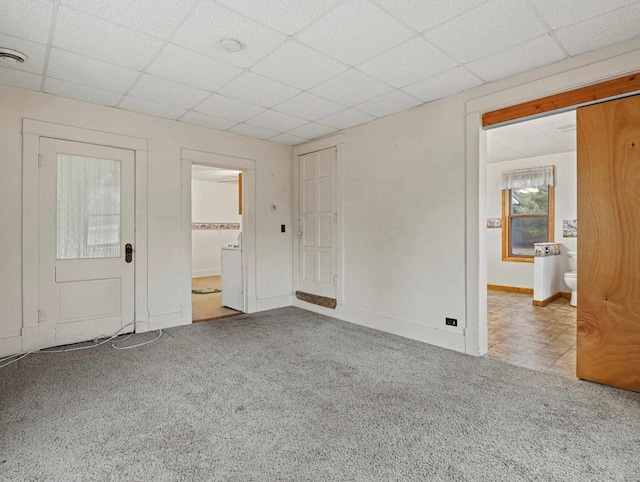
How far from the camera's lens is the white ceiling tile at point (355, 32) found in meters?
2.22

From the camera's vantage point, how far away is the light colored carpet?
1.75 meters

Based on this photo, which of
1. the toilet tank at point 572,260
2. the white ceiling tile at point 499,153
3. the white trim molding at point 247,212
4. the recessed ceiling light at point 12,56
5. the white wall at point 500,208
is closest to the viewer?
the recessed ceiling light at point 12,56

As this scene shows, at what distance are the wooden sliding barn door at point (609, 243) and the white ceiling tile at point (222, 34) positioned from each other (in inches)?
98.3

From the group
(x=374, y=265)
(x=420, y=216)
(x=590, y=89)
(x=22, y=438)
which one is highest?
(x=590, y=89)

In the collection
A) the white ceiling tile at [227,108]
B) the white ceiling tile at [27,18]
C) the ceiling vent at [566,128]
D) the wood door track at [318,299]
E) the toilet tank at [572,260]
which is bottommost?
the wood door track at [318,299]

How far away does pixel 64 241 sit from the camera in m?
3.66

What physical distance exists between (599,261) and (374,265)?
2188mm

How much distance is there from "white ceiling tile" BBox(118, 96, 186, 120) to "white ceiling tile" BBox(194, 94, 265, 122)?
0.29 meters

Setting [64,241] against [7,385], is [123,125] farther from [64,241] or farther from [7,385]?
[7,385]

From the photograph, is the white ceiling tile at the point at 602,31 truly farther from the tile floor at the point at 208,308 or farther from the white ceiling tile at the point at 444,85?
the tile floor at the point at 208,308

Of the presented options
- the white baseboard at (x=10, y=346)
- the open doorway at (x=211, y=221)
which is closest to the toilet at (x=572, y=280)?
the open doorway at (x=211, y=221)

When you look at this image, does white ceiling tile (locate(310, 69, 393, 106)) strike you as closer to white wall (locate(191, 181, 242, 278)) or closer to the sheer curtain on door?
the sheer curtain on door

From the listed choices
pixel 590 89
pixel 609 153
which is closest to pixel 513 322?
pixel 609 153

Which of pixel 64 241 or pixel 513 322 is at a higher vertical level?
pixel 64 241
